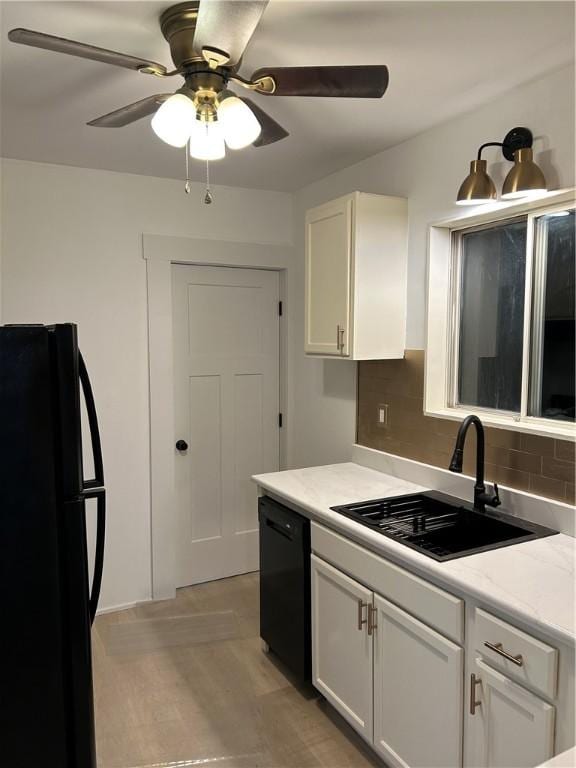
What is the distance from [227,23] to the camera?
127 cm

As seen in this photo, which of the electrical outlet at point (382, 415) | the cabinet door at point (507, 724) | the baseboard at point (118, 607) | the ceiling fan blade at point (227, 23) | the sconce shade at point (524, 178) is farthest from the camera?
the baseboard at point (118, 607)

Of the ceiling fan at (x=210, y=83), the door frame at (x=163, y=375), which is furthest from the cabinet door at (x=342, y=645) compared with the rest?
the ceiling fan at (x=210, y=83)

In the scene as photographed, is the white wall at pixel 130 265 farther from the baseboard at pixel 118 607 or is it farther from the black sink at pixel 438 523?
the black sink at pixel 438 523

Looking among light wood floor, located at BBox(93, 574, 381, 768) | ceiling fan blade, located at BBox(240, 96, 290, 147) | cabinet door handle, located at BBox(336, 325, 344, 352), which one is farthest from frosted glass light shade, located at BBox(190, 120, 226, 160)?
light wood floor, located at BBox(93, 574, 381, 768)

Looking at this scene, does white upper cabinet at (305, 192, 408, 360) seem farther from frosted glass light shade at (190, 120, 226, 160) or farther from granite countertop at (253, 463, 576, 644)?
frosted glass light shade at (190, 120, 226, 160)

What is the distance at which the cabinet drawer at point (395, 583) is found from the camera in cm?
172

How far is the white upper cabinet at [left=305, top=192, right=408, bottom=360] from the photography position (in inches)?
104

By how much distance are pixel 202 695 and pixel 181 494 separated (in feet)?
4.11

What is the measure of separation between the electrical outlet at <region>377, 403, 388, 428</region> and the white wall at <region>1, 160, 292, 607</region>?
1351 mm

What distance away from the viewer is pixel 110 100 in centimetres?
221

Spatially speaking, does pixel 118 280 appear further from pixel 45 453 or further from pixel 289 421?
pixel 45 453

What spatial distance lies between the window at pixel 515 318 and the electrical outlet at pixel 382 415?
0.35 meters

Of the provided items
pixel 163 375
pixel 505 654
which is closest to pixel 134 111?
pixel 163 375

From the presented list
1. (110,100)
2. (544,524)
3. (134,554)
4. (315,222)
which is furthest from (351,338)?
(134,554)
